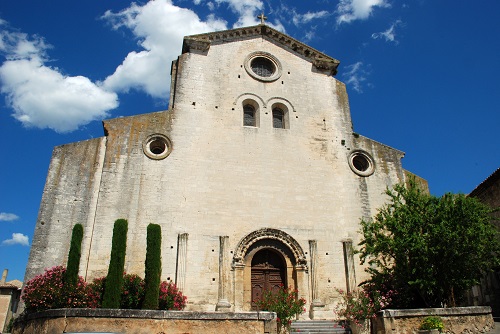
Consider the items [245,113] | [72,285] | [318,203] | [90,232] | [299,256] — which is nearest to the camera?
[72,285]

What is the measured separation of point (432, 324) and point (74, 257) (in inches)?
427

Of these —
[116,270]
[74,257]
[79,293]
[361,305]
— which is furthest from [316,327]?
[74,257]

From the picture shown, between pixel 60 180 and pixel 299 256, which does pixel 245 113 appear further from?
pixel 60 180

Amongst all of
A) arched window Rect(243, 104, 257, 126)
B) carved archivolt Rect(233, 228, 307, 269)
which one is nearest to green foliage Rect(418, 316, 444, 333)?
carved archivolt Rect(233, 228, 307, 269)

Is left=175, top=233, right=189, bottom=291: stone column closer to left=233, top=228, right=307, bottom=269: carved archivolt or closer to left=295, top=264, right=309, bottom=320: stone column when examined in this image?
left=233, top=228, right=307, bottom=269: carved archivolt

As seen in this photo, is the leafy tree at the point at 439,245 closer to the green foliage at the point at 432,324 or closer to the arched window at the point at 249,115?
the green foliage at the point at 432,324

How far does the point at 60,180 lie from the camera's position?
53.7ft

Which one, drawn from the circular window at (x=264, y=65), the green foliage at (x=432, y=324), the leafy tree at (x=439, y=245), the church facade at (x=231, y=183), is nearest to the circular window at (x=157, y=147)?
the church facade at (x=231, y=183)

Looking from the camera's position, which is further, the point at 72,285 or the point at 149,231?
the point at 149,231

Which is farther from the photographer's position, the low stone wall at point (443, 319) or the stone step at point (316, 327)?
the stone step at point (316, 327)

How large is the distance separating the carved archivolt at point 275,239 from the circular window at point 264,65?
7.75 metres

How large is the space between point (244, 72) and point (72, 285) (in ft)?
39.8

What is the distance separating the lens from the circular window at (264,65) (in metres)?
21.0

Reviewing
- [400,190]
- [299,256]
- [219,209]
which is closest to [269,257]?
[299,256]
